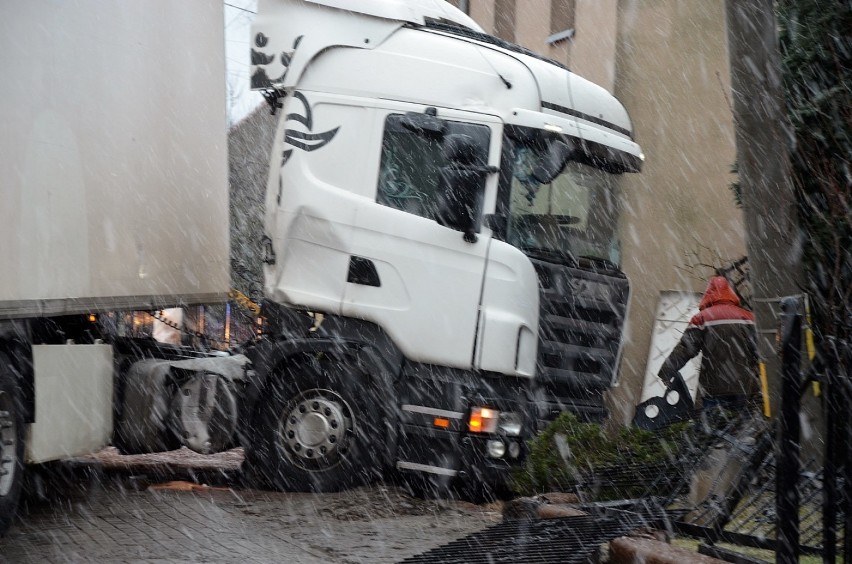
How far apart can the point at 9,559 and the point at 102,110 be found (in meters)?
3.04

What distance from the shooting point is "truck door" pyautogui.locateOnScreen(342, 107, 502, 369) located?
8.55 m

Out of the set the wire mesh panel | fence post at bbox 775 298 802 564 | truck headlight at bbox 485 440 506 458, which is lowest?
the wire mesh panel

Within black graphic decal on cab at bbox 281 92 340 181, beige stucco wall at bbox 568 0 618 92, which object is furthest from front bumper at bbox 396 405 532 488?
beige stucco wall at bbox 568 0 618 92

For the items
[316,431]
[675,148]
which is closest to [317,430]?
[316,431]

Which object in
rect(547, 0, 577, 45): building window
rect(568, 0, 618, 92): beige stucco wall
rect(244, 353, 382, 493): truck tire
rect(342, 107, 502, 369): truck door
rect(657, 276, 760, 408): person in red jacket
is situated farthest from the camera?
rect(547, 0, 577, 45): building window

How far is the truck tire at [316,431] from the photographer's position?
867 cm

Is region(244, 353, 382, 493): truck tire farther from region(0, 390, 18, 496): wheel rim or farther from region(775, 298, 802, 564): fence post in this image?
region(775, 298, 802, 564): fence post

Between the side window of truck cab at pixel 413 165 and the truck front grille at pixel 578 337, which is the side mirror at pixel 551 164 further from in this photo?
the truck front grille at pixel 578 337

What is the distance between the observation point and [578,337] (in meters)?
9.00

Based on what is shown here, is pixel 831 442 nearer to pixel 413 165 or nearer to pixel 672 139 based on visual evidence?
pixel 413 165

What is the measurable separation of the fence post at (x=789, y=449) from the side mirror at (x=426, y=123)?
462cm

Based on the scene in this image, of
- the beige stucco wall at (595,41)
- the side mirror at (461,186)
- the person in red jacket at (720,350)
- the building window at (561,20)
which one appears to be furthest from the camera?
the building window at (561,20)

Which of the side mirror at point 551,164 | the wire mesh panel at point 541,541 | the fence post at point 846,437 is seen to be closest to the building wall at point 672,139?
the side mirror at point 551,164

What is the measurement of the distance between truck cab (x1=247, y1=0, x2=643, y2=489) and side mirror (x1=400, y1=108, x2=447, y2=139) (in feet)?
0.05
